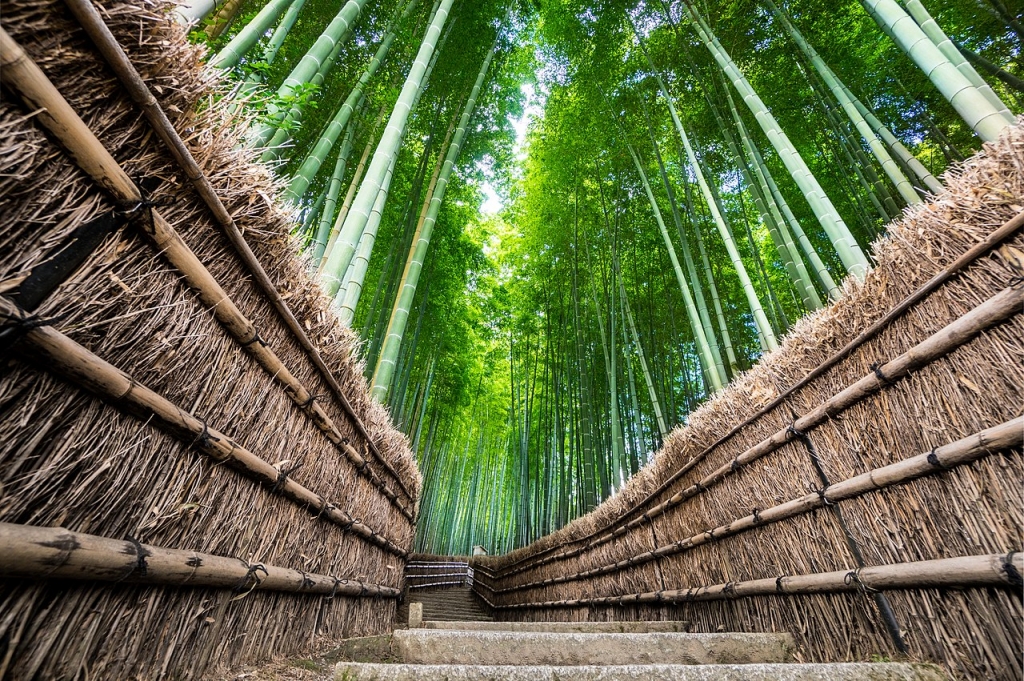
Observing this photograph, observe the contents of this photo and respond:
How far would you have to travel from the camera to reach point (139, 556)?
103cm

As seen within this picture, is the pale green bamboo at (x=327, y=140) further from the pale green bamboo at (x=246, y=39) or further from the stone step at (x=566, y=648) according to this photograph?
the stone step at (x=566, y=648)

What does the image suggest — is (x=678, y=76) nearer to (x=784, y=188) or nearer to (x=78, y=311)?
(x=784, y=188)

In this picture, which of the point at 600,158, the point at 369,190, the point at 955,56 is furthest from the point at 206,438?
the point at 600,158

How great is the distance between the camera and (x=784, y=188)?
18.4 ft

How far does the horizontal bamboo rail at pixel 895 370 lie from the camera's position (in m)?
1.25

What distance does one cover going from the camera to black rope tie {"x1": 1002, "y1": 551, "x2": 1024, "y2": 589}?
1.09 meters

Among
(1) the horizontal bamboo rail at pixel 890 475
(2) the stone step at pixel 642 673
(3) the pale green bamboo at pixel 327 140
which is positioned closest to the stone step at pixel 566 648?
(2) the stone step at pixel 642 673

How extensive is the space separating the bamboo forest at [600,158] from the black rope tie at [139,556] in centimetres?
117

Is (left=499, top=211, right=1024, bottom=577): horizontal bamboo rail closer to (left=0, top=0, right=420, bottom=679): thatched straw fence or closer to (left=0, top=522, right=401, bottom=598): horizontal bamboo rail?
(left=0, top=0, right=420, bottom=679): thatched straw fence

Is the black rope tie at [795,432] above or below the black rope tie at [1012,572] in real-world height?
above

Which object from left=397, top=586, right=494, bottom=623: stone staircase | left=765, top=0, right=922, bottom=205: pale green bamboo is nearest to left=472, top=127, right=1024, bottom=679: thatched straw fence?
left=765, top=0, right=922, bottom=205: pale green bamboo

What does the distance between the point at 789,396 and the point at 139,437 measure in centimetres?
257

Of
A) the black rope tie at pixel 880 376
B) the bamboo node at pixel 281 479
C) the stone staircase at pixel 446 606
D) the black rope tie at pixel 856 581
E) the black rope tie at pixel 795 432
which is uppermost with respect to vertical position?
the black rope tie at pixel 880 376

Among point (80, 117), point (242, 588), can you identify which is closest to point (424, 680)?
point (242, 588)
